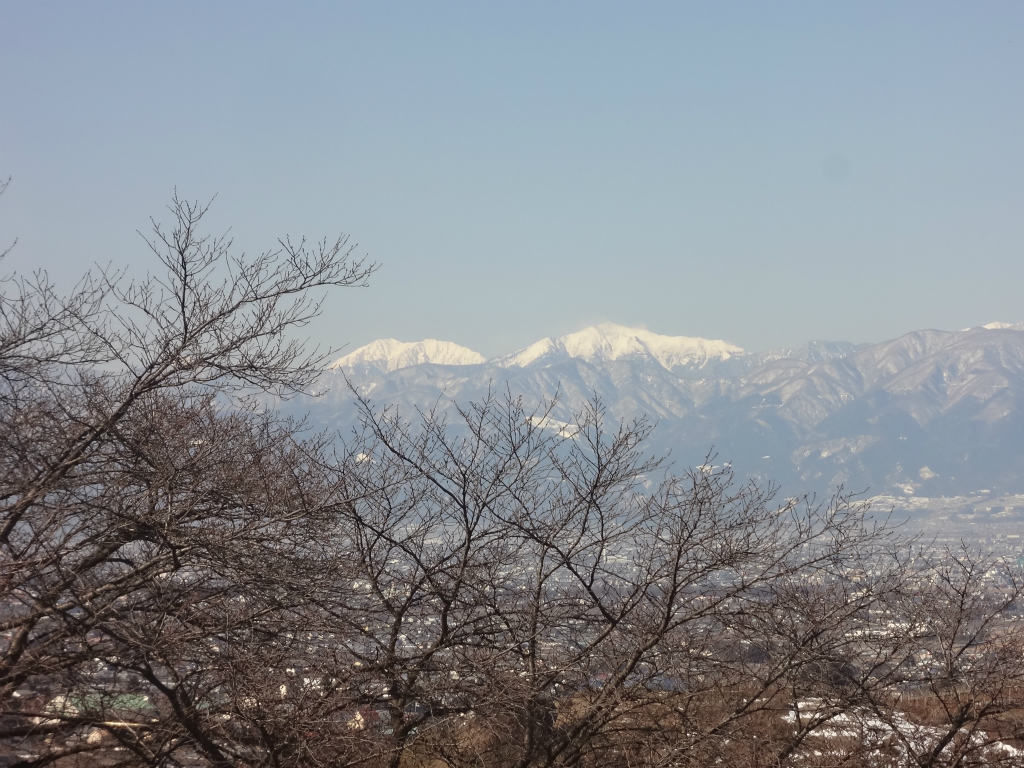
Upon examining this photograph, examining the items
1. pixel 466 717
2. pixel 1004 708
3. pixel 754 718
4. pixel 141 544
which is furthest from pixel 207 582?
pixel 1004 708

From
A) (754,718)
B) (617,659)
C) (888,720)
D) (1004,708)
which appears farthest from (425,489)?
(1004,708)

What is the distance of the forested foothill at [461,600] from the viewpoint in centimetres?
740

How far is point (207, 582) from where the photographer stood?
868cm

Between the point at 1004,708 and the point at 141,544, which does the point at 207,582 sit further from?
the point at 1004,708

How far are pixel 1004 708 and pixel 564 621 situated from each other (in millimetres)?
3772

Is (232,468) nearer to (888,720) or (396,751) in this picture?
(396,751)

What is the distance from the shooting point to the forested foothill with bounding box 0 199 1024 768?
24.3 feet

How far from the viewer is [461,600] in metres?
8.16

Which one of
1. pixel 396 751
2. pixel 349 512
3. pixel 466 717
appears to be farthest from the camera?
pixel 349 512

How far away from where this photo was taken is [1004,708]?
26.5ft

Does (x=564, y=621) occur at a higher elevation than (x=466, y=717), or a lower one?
higher

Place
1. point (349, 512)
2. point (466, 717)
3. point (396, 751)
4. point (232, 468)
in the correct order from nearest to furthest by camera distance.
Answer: point (396, 751) < point (466, 717) < point (349, 512) < point (232, 468)

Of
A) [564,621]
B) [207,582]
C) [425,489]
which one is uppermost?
[425,489]

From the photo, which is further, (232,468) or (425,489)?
(232,468)
